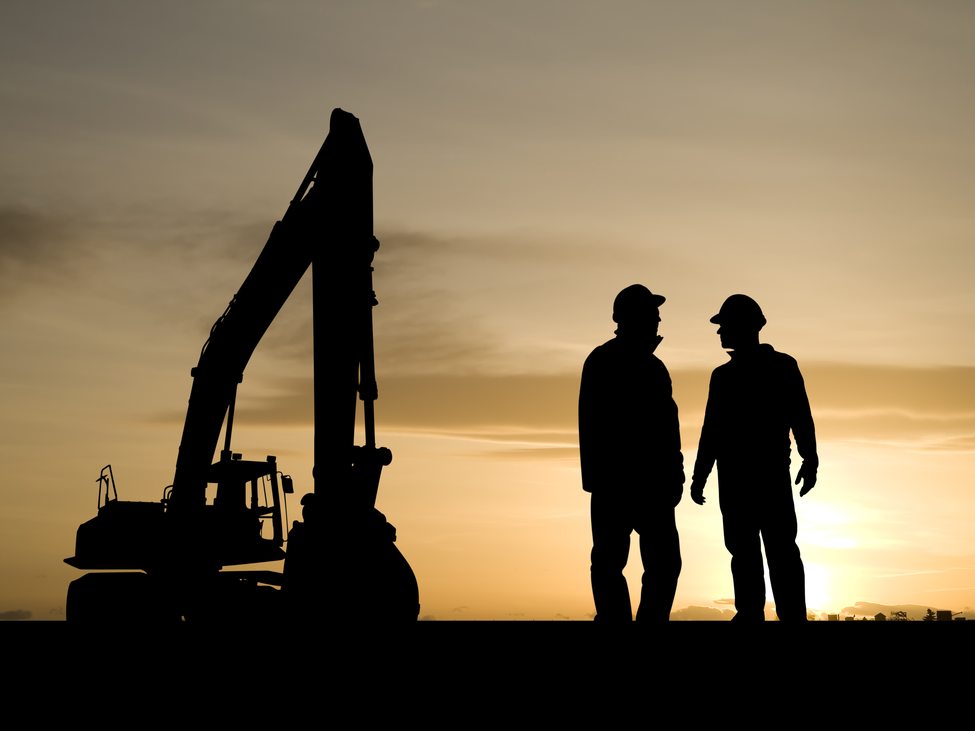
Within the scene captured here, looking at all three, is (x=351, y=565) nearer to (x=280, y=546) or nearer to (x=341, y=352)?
(x=341, y=352)

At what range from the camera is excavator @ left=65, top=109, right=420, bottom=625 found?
29.1 feet

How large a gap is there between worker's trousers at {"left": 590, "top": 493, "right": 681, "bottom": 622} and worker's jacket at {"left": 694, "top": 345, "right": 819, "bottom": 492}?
56.2 inches

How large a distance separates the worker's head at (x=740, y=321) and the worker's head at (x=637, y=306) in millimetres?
1225

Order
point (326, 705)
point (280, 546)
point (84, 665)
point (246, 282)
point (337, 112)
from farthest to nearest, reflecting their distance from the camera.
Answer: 1. point (280, 546)
2. point (246, 282)
3. point (337, 112)
4. point (84, 665)
5. point (326, 705)

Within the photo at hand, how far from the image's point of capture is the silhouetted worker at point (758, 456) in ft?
28.5

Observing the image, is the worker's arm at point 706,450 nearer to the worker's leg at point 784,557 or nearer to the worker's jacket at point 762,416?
the worker's jacket at point 762,416

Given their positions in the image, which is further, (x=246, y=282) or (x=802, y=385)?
(x=246, y=282)

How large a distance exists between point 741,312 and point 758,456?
132 cm

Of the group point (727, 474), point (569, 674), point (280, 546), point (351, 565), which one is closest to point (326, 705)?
point (569, 674)

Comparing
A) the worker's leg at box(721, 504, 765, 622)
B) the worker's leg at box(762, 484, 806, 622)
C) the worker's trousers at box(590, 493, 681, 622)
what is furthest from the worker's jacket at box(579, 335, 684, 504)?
the worker's leg at box(762, 484, 806, 622)

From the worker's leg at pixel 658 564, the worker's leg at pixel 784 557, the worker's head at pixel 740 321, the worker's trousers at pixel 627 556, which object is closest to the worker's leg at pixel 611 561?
the worker's trousers at pixel 627 556

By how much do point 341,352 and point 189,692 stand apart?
4.23m

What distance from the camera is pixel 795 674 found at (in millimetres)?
6645

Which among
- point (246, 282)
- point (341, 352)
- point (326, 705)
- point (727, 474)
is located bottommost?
point (326, 705)
